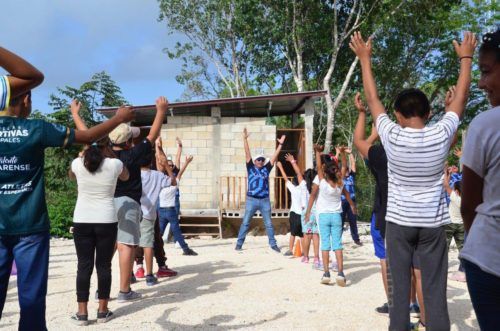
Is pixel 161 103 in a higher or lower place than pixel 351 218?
higher

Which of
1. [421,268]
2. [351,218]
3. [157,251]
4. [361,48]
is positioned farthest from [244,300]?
[351,218]

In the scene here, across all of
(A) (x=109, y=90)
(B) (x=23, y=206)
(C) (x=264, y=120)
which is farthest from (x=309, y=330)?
(A) (x=109, y=90)

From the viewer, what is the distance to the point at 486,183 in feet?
6.89

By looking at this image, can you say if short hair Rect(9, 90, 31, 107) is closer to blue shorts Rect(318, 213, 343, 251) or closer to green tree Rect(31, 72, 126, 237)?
blue shorts Rect(318, 213, 343, 251)

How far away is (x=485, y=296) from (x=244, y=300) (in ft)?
14.2

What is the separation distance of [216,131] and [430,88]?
1597cm

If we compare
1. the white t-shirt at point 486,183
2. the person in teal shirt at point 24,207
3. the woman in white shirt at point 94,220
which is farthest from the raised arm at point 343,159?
the white t-shirt at point 486,183

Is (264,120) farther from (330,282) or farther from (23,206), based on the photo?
(23,206)

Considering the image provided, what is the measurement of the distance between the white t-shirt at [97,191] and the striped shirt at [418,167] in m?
2.83

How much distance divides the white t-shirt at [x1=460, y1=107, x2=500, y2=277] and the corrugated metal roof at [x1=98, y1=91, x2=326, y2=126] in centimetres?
1302

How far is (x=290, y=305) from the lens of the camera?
19.2 feet

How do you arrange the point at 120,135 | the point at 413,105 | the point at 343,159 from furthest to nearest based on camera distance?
the point at 343,159, the point at 120,135, the point at 413,105

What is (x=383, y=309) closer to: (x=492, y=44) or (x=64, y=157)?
(x=492, y=44)

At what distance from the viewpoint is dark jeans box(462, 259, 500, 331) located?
202cm
